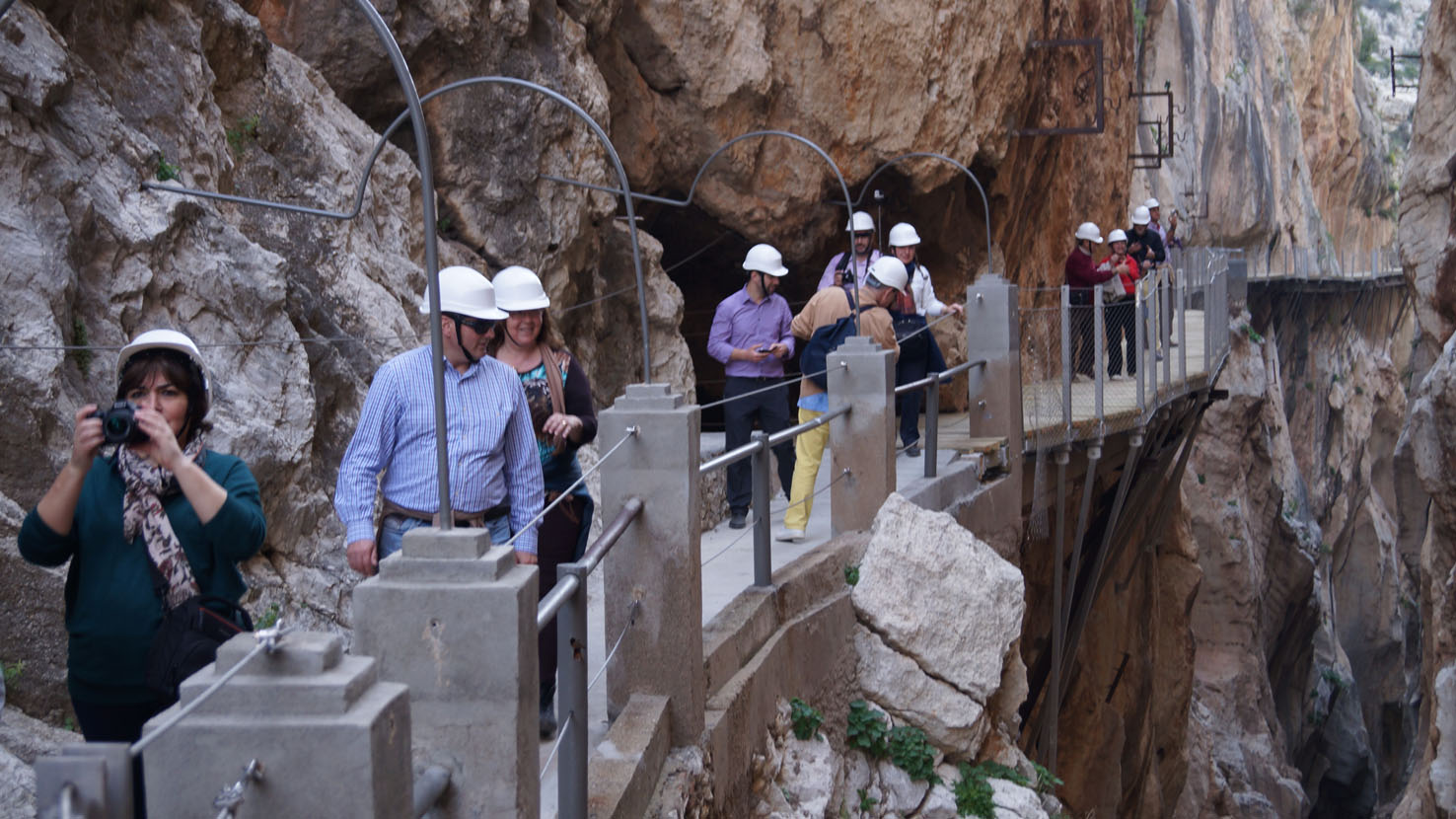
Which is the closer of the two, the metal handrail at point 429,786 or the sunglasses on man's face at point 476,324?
the metal handrail at point 429,786

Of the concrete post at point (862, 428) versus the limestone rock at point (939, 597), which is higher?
the concrete post at point (862, 428)

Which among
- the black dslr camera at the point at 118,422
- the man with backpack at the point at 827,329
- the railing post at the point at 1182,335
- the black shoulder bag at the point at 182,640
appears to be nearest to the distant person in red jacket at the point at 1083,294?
the railing post at the point at 1182,335

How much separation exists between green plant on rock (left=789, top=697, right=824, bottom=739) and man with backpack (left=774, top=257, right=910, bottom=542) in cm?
246

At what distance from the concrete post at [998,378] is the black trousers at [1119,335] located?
8.56 ft

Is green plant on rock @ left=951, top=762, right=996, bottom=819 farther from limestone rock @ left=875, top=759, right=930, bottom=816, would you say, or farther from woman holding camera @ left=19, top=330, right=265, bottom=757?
woman holding camera @ left=19, top=330, right=265, bottom=757

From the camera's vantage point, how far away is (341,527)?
7316mm

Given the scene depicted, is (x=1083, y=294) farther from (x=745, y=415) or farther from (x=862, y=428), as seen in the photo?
(x=862, y=428)

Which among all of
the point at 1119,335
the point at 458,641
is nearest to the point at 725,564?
the point at 458,641

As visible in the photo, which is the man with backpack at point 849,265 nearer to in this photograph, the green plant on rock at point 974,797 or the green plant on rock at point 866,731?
the green plant on rock at point 866,731

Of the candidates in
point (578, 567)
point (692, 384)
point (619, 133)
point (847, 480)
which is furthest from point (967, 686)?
point (619, 133)

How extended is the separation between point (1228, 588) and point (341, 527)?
2036cm

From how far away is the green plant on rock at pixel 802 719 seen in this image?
20.3 ft

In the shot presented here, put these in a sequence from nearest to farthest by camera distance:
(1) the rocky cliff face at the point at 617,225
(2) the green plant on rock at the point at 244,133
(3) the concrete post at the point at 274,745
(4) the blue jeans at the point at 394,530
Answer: (3) the concrete post at the point at 274,745
(4) the blue jeans at the point at 394,530
(1) the rocky cliff face at the point at 617,225
(2) the green plant on rock at the point at 244,133

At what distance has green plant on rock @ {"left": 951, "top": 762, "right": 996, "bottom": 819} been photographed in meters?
6.91
